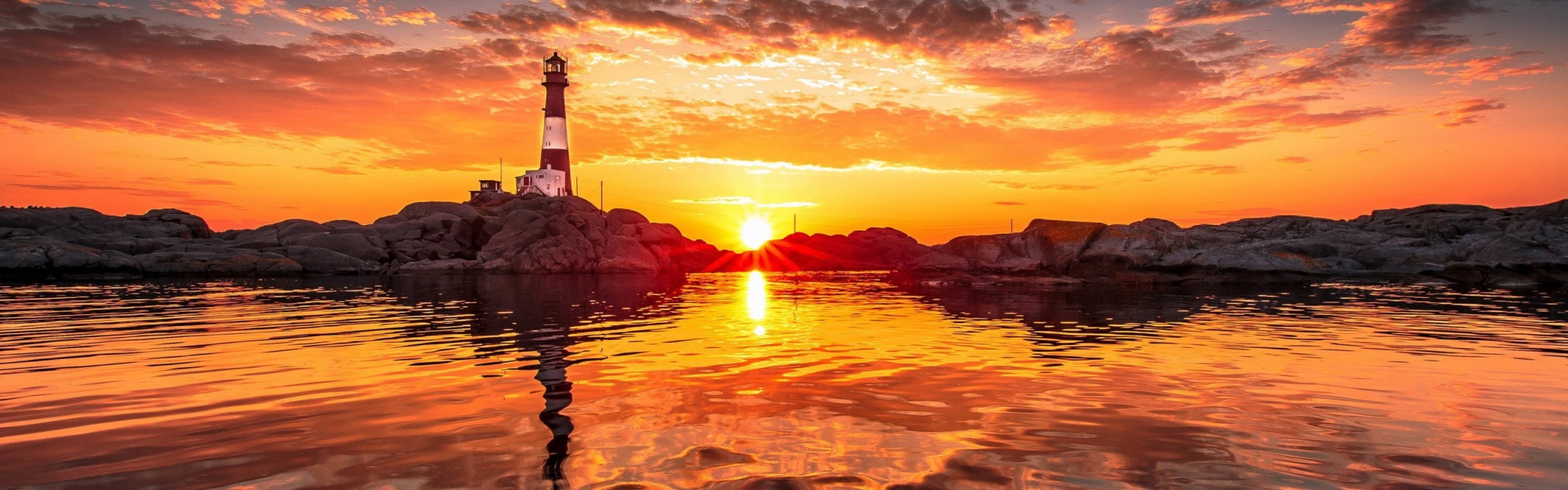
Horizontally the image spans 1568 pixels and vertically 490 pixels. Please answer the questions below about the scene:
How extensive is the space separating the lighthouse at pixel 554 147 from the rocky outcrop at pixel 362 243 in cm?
382

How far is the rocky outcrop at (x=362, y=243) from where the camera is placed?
5412 centimetres

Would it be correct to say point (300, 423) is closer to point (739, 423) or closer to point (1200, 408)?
point (739, 423)

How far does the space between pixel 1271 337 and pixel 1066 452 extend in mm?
12018

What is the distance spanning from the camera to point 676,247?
298 ft

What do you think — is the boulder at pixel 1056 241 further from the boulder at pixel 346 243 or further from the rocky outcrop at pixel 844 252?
the rocky outcrop at pixel 844 252

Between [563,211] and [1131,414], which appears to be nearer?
[1131,414]

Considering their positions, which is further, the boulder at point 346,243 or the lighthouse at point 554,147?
the lighthouse at point 554,147

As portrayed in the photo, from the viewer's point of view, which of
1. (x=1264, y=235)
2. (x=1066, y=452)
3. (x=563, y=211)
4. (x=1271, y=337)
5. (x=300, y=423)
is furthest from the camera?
(x=563, y=211)

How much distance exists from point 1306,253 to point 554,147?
79.7 metres

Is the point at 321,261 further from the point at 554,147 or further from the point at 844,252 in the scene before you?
the point at 844,252

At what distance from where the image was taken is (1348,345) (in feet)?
45.1

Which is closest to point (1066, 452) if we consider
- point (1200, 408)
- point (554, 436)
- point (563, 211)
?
point (1200, 408)

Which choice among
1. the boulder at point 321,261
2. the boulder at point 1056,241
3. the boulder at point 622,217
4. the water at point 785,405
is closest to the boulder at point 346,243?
the boulder at point 321,261

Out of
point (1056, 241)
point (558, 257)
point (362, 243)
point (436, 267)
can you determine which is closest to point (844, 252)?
point (558, 257)
